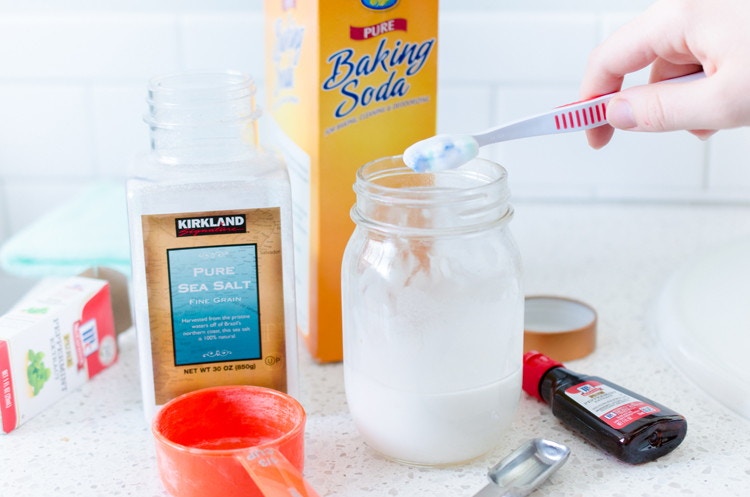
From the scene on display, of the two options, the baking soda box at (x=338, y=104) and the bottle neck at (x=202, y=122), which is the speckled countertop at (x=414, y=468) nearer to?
the baking soda box at (x=338, y=104)

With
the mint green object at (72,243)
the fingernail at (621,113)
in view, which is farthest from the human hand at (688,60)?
the mint green object at (72,243)

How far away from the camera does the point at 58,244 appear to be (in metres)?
1.01

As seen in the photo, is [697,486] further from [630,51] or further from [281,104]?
[281,104]

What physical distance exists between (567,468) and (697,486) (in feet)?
0.27

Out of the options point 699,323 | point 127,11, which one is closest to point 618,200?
point 699,323

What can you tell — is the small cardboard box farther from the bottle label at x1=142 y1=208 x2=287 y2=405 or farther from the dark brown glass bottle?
the dark brown glass bottle

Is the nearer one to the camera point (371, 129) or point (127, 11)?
point (371, 129)

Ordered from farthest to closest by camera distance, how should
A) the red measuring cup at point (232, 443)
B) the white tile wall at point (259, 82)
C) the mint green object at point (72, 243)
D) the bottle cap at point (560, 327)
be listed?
1. the white tile wall at point (259, 82)
2. the mint green object at point (72, 243)
3. the bottle cap at point (560, 327)
4. the red measuring cup at point (232, 443)

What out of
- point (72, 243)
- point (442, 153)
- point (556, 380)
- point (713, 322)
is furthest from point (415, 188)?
point (72, 243)

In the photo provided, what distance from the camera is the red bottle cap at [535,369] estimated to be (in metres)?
0.72

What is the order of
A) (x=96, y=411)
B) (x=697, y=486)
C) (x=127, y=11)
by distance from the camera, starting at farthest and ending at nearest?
(x=127, y=11) → (x=96, y=411) → (x=697, y=486)

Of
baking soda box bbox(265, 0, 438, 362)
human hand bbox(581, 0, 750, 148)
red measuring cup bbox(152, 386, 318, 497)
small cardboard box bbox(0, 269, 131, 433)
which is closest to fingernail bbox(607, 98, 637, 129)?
human hand bbox(581, 0, 750, 148)

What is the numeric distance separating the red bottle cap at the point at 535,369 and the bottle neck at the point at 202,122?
26cm

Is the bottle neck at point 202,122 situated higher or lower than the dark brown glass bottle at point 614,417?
higher
